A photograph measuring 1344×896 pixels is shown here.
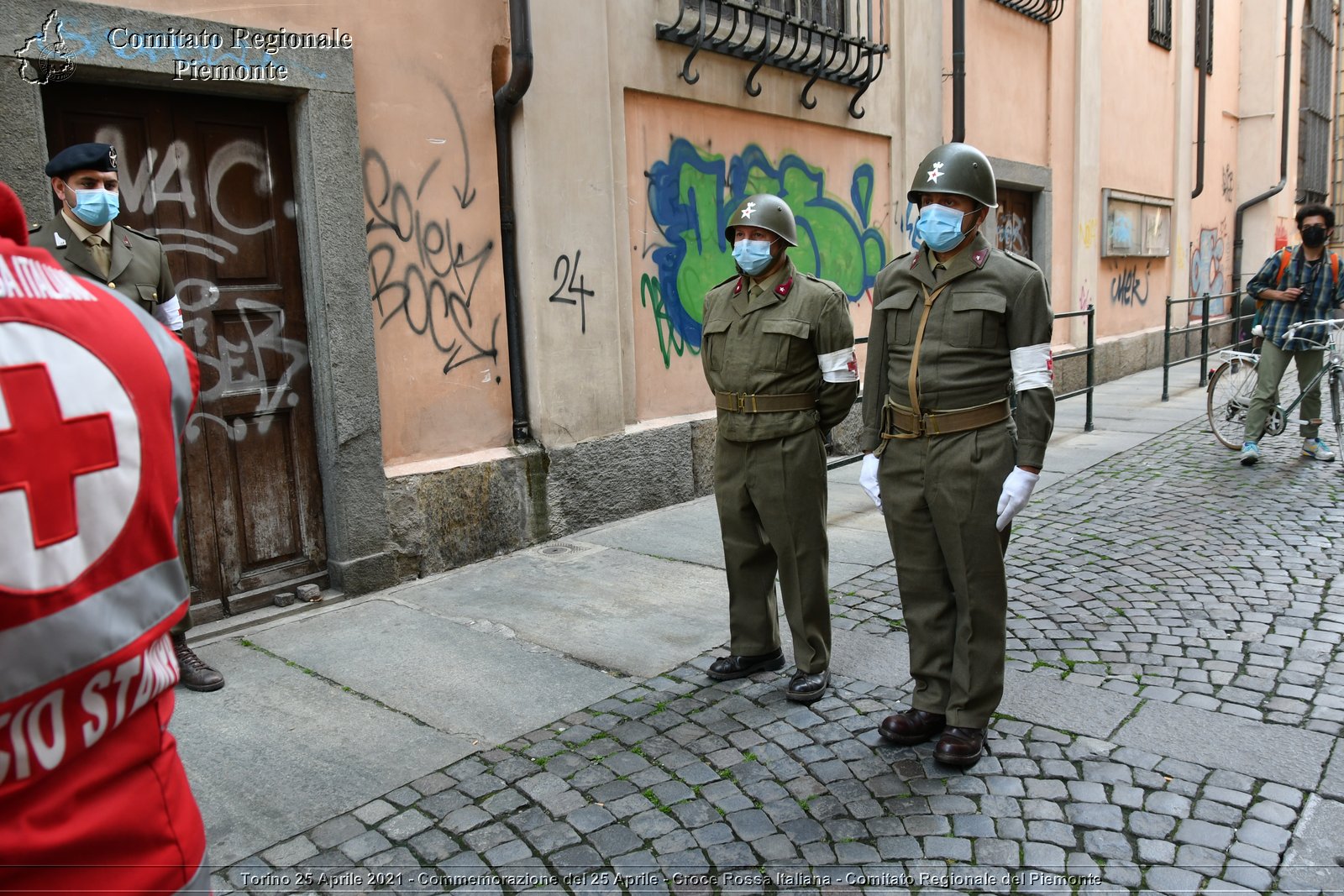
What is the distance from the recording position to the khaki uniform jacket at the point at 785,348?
3.59m

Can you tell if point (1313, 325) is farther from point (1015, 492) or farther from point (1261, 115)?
point (1261, 115)

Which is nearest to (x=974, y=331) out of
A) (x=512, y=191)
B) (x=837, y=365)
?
(x=837, y=365)

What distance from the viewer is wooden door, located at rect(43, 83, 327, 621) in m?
4.27

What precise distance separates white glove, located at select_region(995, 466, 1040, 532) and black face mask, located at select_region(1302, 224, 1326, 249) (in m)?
5.53

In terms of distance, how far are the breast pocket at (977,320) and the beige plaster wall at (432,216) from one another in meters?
3.04

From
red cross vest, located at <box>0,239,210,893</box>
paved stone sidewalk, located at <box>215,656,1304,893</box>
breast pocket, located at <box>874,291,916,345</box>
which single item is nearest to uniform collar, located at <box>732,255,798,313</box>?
breast pocket, located at <box>874,291,916,345</box>

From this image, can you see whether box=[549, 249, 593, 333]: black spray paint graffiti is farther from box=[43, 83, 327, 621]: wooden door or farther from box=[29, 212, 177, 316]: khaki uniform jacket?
box=[29, 212, 177, 316]: khaki uniform jacket

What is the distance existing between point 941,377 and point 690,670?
4.98 feet

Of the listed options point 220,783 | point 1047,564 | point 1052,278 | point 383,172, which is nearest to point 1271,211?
point 1052,278

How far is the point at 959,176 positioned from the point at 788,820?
195 cm

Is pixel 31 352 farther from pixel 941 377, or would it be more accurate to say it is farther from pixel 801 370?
pixel 801 370

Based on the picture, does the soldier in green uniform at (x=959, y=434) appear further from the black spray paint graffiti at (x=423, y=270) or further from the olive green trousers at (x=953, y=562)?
the black spray paint graffiti at (x=423, y=270)

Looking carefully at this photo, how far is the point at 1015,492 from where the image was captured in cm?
301

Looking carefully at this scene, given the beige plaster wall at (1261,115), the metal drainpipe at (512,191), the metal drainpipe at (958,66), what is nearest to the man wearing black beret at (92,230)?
the metal drainpipe at (512,191)
